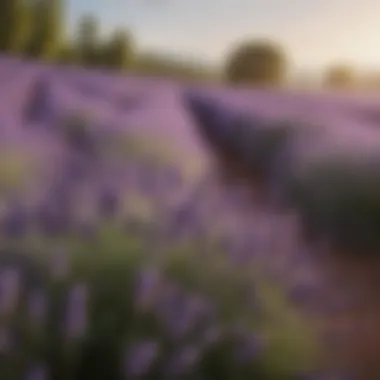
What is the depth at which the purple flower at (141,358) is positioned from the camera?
1.57 feet

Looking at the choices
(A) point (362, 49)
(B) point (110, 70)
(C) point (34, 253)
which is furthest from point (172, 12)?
(C) point (34, 253)

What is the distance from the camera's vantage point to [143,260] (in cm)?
52

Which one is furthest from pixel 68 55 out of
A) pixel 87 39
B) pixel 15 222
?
pixel 15 222

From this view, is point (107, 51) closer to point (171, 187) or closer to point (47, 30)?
point (47, 30)

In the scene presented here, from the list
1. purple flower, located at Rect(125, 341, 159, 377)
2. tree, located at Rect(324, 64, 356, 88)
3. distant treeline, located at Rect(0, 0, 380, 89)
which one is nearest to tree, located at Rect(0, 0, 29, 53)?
distant treeline, located at Rect(0, 0, 380, 89)

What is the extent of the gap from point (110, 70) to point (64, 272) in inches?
13.6

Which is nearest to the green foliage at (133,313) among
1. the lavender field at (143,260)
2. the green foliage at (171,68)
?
the lavender field at (143,260)

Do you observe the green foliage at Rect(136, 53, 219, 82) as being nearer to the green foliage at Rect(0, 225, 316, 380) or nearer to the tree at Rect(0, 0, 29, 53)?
the tree at Rect(0, 0, 29, 53)

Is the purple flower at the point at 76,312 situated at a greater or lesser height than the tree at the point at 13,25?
lesser

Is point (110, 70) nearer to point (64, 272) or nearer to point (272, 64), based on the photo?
point (272, 64)

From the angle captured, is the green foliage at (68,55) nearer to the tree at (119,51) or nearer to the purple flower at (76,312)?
the tree at (119,51)

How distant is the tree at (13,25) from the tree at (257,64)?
0.64ft

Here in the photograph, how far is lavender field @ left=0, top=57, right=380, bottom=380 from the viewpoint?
49 centimetres

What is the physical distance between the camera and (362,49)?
819 mm
